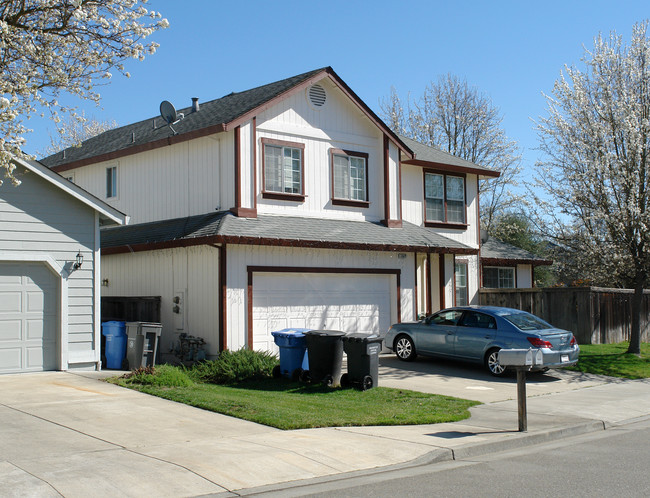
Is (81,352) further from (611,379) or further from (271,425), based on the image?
(611,379)

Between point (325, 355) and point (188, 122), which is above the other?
point (188, 122)

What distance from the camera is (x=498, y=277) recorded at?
2694 cm

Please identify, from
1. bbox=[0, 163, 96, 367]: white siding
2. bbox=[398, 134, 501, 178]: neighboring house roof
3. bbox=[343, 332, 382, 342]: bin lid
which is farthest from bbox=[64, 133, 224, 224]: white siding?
bbox=[398, 134, 501, 178]: neighboring house roof

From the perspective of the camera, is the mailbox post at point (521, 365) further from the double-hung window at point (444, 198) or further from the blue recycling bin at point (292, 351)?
the double-hung window at point (444, 198)

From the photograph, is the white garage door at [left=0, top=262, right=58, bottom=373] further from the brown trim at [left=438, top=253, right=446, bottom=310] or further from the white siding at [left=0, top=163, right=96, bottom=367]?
the brown trim at [left=438, top=253, right=446, bottom=310]

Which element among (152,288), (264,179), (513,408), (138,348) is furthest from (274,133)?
(513,408)

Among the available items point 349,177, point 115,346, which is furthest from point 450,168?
point 115,346

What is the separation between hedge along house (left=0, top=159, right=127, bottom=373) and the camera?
1438 cm

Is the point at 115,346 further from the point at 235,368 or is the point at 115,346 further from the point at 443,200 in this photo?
the point at 443,200

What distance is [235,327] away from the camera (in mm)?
16422

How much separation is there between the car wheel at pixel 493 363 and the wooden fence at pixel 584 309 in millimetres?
6661

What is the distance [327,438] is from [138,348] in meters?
7.35

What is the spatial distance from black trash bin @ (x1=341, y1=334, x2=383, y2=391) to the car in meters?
2.90

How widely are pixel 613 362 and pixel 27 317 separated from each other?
13877mm
